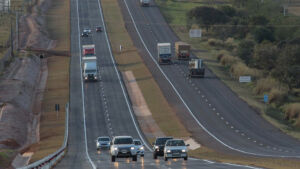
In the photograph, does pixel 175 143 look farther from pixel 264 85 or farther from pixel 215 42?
pixel 215 42

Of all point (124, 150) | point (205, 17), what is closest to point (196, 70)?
point (205, 17)

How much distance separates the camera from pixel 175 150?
42688mm

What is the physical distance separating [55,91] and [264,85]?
30.7m

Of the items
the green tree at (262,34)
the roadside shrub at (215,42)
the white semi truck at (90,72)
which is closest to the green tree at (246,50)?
the roadside shrub at (215,42)

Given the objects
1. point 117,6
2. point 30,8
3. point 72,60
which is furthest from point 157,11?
point 72,60

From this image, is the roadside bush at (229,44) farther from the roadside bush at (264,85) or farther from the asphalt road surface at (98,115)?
the roadside bush at (264,85)

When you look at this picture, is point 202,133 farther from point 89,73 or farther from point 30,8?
point 30,8

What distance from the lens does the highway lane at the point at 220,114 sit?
208 feet

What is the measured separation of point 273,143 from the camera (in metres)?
64.2

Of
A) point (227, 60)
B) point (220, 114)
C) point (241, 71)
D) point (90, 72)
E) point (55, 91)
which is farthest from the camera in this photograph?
point (227, 60)

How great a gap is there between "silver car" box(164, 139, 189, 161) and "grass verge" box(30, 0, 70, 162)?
49.9ft

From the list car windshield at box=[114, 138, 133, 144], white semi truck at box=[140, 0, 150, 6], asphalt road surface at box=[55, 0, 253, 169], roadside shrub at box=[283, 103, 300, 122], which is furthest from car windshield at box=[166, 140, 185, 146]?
white semi truck at box=[140, 0, 150, 6]

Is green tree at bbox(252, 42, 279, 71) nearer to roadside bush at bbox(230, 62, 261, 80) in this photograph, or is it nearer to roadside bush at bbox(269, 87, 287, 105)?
roadside bush at bbox(230, 62, 261, 80)

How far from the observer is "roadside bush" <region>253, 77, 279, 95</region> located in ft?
307
